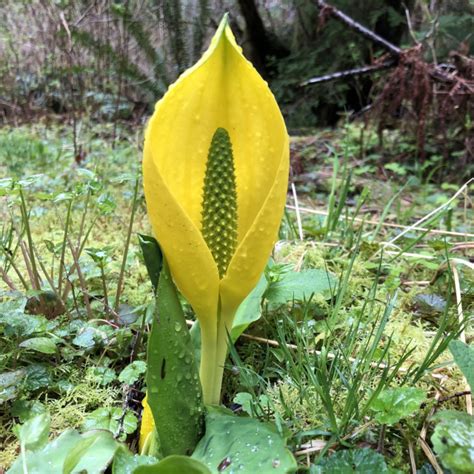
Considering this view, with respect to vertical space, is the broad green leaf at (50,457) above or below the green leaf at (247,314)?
below

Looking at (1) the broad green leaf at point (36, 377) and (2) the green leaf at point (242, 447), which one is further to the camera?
(1) the broad green leaf at point (36, 377)

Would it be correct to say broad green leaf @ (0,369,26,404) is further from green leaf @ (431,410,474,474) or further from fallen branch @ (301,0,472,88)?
fallen branch @ (301,0,472,88)

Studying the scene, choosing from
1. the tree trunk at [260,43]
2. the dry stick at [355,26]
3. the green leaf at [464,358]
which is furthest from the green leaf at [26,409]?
the tree trunk at [260,43]

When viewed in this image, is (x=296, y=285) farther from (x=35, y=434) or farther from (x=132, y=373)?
(x=35, y=434)

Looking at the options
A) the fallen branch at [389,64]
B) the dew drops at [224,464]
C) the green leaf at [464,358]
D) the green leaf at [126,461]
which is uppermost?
the fallen branch at [389,64]

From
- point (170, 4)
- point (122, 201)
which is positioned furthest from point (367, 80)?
point (122, 201)

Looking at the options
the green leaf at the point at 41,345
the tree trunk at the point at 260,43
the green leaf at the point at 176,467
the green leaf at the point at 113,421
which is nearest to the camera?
the green leaf at the point at 176,467

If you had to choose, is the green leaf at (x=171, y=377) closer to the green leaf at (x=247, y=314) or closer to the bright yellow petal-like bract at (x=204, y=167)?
the bright yellow petal-like bract at (x=204, y=167)

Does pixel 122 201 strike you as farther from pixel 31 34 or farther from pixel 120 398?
pixel 31 34
